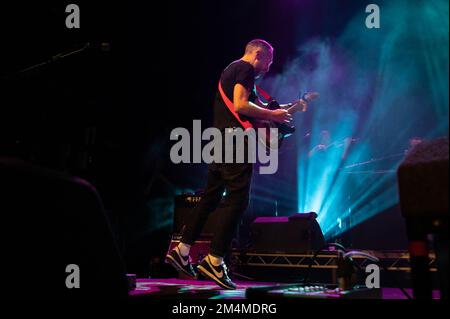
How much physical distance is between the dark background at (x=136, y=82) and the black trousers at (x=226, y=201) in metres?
3.07

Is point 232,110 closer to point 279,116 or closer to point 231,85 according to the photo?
point 231,85

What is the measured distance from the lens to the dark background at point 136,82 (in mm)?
5449

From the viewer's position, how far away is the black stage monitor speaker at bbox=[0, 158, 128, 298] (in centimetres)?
100

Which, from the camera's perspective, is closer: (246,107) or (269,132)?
(246,107)

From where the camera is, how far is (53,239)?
3.61 ft

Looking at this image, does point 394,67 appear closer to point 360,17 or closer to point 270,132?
point 360,17

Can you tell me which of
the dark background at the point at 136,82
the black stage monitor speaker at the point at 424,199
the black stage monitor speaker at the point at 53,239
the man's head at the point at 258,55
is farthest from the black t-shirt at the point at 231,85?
the dark background at the point at 136,82

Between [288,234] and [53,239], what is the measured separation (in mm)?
3713

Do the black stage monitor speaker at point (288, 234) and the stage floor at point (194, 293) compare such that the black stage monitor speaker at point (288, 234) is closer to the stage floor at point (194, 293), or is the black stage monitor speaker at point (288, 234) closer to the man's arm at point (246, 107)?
the stage floor at point (194, 293)

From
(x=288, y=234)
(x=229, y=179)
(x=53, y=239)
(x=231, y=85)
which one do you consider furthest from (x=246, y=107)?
(x=288, y=234)

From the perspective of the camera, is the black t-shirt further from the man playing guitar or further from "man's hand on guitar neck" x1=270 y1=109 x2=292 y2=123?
"man's hand on guitar neck" x1=270 y1=109 x2=292 y2=123

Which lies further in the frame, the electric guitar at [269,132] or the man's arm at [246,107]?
the electric guitar at [269,132]
